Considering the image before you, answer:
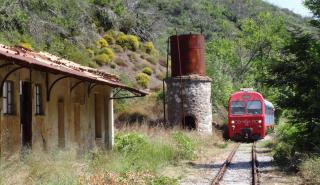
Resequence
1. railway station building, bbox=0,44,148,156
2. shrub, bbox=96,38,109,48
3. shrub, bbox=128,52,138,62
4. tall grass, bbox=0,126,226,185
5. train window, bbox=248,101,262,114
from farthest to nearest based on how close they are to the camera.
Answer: shrub, bbox=128,52,138,62
shrub, bbox=96,38,109,48
train window, bbox=248,101,262,114
railway station building, bbox=0,44,148,156
tall grass, bbox=0,126,226,185

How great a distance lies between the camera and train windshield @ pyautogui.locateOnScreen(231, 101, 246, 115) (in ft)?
118

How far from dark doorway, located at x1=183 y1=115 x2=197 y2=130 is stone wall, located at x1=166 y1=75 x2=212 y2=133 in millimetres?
104

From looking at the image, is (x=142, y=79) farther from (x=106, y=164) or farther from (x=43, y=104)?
(x=106, y=164)

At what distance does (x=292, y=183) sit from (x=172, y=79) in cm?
2062

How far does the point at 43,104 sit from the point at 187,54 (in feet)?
72.5

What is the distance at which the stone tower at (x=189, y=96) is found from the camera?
115 ft

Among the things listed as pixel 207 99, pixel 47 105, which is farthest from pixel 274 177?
pixel 207 99

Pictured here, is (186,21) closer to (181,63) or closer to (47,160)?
(181,63)

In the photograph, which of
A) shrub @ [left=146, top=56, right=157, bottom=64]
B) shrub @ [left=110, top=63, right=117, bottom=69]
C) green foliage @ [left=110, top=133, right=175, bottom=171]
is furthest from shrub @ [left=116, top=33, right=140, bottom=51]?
green foliage @ [left=110, top=133, right=175, bottom=171]

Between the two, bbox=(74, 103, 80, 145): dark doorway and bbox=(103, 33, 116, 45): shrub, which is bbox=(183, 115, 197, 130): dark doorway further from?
bbox=(103, 33, 116, 45): shrub

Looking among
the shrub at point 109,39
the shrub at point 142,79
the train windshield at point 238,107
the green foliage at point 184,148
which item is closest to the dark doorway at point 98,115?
the green foliage at point 184,148

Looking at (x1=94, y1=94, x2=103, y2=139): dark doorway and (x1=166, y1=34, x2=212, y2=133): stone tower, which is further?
(x1=166, y1=34, x2=212, y2=133): stone tower

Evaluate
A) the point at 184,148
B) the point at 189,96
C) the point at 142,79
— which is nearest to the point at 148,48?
the point at 142,79

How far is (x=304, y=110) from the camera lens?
60.5 ft
